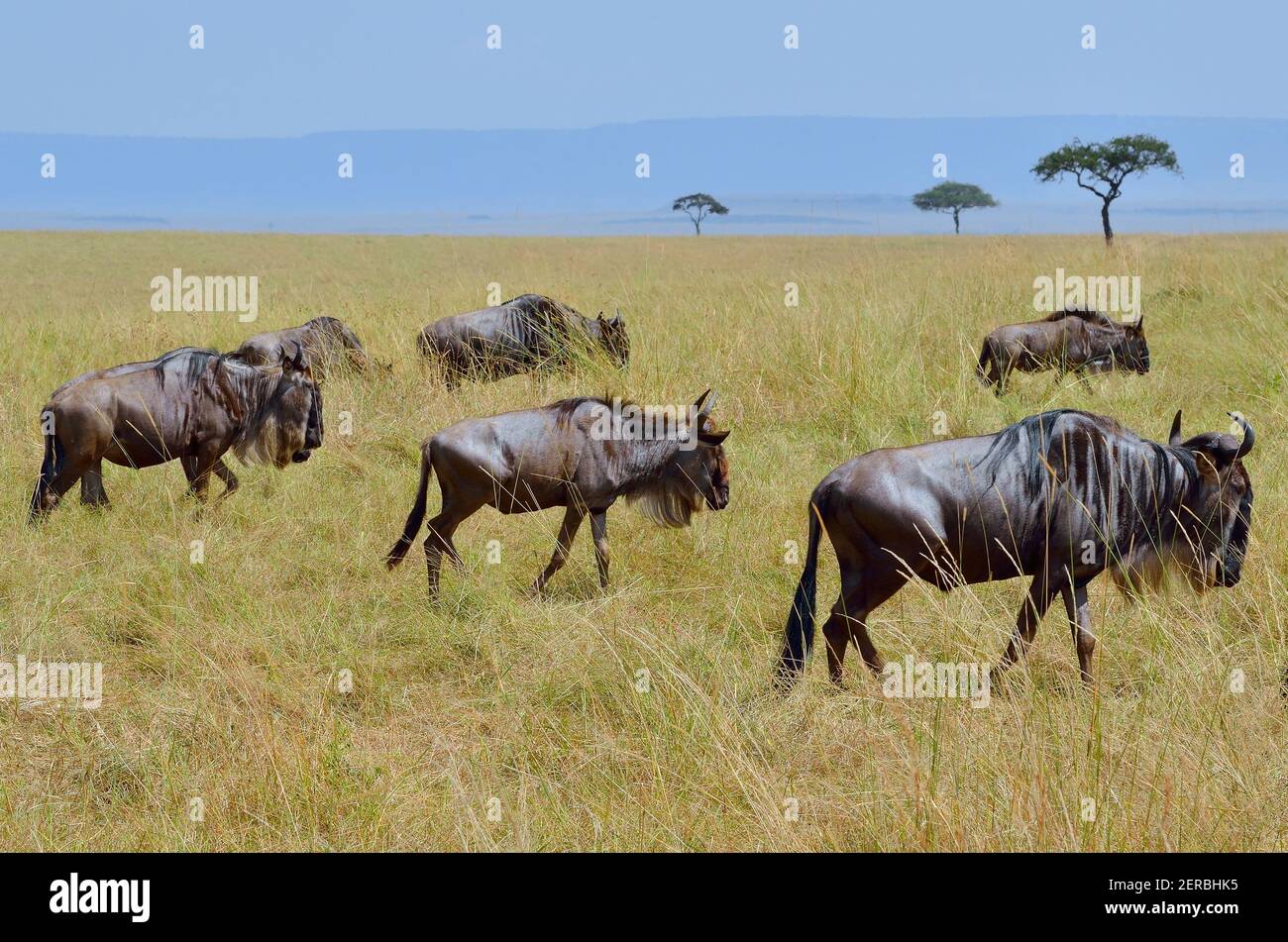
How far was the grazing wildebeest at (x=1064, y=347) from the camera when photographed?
1045 centimetres

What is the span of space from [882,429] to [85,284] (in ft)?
93.7

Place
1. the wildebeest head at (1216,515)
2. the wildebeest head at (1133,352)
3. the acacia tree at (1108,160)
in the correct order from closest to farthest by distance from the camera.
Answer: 1. the wildebeest head at (1216,515)
2. the wildebeest head at (1133,352)
3. the acacia tree at (1108,160)

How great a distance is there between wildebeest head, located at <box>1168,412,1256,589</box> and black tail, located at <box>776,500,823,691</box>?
4.82 feet

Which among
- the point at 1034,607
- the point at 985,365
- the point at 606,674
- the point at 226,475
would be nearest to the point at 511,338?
the point at 226,475

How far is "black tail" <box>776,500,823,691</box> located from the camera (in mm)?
4848

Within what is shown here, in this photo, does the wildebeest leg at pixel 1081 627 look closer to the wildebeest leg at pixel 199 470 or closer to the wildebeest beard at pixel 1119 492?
the wildebeest beard at pixel 1119 492

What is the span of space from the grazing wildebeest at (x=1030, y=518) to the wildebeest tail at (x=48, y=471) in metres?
4.73

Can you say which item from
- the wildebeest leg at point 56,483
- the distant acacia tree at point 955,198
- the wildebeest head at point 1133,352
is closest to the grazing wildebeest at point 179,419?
the wildebeest leg at point 56,483

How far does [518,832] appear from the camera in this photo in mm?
3699

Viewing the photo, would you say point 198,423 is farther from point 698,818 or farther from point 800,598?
point 698,818

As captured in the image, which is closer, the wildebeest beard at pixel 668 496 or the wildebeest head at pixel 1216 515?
the wildebeest head at pixel 1216 515

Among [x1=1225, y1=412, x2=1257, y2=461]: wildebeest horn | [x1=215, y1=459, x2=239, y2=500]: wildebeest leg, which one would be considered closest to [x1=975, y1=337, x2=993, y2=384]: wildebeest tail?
[x1=1225, y1=412, x2=1257, y2=461]: wildebeest horn

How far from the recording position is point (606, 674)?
4.86 m

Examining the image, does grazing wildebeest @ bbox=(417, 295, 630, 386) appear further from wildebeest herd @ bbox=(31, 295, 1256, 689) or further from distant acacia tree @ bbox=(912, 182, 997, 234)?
distant acacia tree @ bbox=(912, 182, 997, 234)
